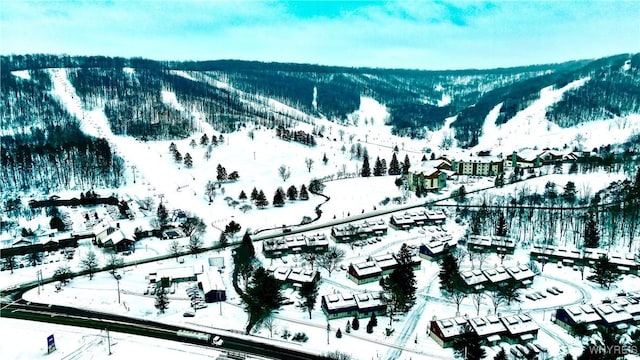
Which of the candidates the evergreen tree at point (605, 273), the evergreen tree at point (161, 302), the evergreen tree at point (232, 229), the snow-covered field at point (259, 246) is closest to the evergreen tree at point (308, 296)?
the snow-covered field at point (259, 246)

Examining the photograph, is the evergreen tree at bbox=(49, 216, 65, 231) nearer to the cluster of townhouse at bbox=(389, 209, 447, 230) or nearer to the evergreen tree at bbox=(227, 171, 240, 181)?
the evergreen tree at bbox=(227, 171, 240, 181)

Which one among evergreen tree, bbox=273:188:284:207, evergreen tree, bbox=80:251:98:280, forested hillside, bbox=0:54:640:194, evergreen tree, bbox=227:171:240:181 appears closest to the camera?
evergreen tree, bbox=80:251:98:280

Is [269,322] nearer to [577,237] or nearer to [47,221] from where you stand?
[577,237]

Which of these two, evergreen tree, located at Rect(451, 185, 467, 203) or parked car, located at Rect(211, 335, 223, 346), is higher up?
evergreen tree, located at Rect(451, 185, 467, 203)

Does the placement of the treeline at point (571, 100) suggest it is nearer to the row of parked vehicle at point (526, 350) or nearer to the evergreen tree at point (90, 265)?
the row of parked vehicle at point (526, 350)

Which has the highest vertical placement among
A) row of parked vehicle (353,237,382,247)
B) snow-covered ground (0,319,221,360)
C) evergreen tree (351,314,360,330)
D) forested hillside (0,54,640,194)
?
forested hillside (0,54,640,194)

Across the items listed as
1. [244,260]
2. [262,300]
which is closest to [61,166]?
[244,260]

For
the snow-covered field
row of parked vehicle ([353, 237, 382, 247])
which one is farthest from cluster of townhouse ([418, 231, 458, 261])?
row of parked vehicle ([353, 237, 382, 247])

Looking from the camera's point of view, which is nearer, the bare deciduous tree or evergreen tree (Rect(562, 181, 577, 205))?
evergreen tree (Rect(562, 181, 577, 205))
